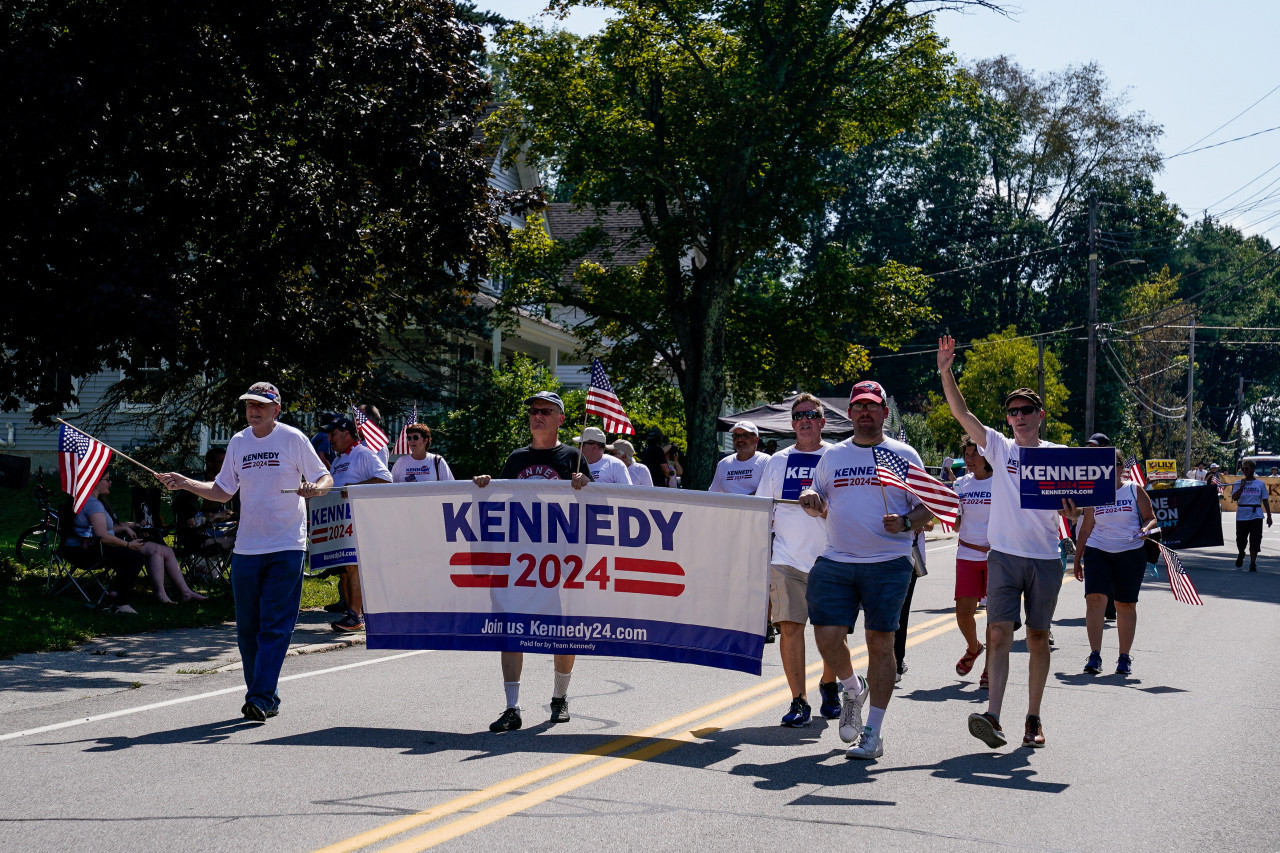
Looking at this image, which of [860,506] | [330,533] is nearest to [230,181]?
[330,533]

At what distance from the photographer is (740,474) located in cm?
1050

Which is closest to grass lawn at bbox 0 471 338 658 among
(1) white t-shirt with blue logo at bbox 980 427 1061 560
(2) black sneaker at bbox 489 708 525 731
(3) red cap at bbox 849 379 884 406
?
(2) black sneaker at bbox 489 708 525 731

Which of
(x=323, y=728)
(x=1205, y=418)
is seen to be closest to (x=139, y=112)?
(x=323, y=728)

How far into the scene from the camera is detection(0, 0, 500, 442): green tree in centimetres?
1252

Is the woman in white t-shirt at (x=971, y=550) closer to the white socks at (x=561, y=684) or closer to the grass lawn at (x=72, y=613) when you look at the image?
the white socks at (x=561, y=684)

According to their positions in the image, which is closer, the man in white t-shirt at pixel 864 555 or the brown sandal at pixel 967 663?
the man in white t-shirt at pixel 864 555

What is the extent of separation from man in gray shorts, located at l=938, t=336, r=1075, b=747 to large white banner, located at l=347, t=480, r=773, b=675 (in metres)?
1.38

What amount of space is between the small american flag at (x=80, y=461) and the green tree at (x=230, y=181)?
2.43 m

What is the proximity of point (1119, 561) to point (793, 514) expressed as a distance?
13.4 feet

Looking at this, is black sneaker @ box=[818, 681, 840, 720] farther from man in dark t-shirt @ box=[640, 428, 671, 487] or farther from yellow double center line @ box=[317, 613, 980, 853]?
man in dark t-shirt @ box=[640, 428, 671, 487]

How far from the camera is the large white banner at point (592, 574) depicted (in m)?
7.92

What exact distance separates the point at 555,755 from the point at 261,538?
248 centimetres

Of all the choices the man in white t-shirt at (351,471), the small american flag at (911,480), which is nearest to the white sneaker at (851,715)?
the small american flag at (911,480)

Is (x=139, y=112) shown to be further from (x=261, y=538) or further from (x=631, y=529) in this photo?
(x=631, y=529)
